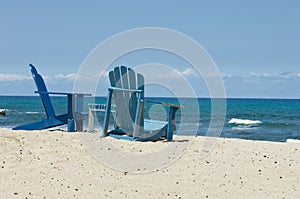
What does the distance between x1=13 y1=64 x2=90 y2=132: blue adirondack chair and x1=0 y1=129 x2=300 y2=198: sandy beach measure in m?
2.16

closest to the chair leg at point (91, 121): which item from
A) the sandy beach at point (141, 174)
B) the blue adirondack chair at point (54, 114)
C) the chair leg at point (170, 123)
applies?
the blue adirondack chair at point (54, 114)

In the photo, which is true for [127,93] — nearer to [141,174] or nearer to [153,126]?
[153,126]

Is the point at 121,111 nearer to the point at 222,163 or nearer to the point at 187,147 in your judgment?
the point at 187,147

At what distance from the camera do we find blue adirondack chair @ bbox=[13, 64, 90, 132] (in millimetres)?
9356

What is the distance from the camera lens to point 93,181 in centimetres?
488

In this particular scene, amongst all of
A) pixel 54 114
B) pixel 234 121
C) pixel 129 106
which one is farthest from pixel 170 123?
pixel 234 121

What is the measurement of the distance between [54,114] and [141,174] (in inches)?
190

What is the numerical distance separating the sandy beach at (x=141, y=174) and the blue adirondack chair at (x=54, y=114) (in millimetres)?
2164

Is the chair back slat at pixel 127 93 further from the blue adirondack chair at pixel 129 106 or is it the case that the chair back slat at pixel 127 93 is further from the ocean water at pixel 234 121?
the ocean water at pixel 234 121

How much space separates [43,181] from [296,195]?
2827 mm

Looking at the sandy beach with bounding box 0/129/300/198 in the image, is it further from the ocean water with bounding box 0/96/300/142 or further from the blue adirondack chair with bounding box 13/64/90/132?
the ocean water with bounding box 0/96/300/142

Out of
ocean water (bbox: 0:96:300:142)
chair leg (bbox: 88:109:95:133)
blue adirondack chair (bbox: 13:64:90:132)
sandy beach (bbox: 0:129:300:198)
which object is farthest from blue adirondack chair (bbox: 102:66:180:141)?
ocean water (bbox: 0:96:300:142)

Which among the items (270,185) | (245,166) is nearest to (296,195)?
(270,185)

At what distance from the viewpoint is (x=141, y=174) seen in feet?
17.3
